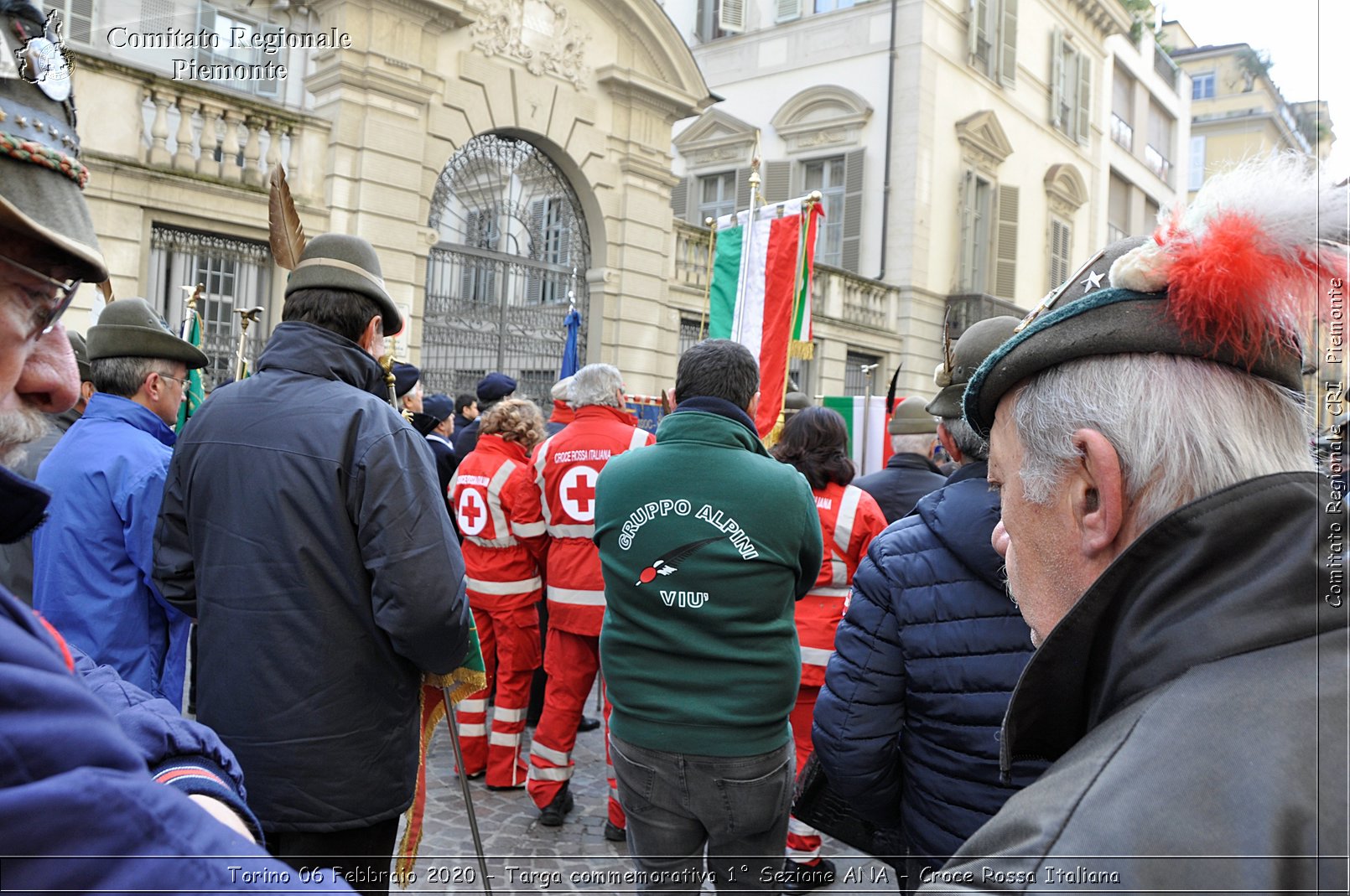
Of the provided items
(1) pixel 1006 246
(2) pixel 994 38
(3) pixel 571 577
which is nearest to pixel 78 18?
(3) pixel 571 577

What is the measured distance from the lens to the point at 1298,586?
92 centimetres

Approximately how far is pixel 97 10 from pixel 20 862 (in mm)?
11298

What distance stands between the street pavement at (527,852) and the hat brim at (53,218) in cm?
313

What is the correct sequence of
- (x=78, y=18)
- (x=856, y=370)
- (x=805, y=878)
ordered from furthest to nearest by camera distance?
(x=856, y=370) → (x=78, y=18) → (x=805, y=878)

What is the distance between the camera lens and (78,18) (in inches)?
369

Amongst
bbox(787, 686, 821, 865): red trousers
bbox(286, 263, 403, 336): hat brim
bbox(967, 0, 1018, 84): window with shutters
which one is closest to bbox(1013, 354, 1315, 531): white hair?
bbox(286, 263, 403, 336): hat brim

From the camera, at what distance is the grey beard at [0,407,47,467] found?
1163 mm

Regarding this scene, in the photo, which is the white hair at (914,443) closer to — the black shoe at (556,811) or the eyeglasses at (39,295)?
the black shoe at (556,811)

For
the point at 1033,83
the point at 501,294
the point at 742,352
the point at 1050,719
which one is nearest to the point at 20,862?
the point at 1050,719

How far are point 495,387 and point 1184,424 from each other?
22.9 ft

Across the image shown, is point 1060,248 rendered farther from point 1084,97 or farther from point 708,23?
point 708,23

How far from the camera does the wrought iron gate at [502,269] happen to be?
12039 millimetres

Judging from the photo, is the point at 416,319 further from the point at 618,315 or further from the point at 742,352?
the point at 742,352

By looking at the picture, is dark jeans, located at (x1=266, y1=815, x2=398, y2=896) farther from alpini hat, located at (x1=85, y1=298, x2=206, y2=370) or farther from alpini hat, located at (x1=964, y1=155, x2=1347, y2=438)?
alpini hat, located at (x1=964, y1=155, x2=1347, y2=438)
